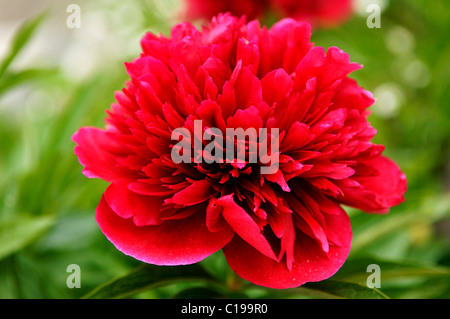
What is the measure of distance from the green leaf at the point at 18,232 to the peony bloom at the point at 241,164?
144 millimetres

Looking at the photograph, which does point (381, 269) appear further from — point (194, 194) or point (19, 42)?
point (19, 42)

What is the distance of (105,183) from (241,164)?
0.36 meters

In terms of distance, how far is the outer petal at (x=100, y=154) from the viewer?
1.13 feet

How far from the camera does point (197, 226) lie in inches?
13.3

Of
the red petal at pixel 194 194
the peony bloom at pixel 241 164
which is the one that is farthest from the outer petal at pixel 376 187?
the red petal at pixel 194 194

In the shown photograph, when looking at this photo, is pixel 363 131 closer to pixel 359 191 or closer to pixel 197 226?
pixel 359 191

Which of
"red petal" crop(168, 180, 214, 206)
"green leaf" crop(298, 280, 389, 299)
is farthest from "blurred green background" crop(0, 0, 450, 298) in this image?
"red petal" crop(168, 180, 214, 206)

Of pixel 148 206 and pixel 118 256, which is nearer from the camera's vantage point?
pixel 148 206

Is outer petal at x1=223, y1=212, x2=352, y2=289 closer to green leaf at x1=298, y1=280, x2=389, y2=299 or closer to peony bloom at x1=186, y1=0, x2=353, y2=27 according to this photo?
green leaf at x1=298, y1=280, x2=389, y2=299

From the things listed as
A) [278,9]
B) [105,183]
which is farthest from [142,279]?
Answer: [278,9]

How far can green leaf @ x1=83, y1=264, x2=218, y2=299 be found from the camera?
1.20 feet

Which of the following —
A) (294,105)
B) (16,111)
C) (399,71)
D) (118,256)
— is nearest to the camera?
(294,105)
